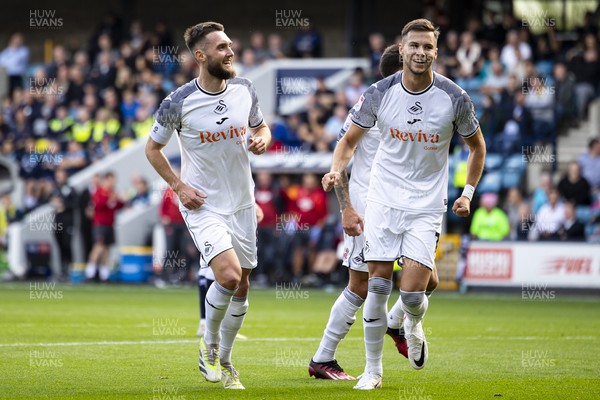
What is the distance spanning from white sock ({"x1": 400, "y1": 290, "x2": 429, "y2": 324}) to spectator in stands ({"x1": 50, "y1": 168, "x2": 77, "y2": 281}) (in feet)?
55.9

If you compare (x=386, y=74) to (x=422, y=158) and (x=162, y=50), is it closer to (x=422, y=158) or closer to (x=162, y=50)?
(x=422, y=158)

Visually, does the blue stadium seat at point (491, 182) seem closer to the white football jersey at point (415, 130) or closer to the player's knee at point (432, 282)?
the player's knee at point (432, 282)

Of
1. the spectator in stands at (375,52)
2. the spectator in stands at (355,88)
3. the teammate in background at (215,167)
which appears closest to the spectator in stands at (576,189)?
the spectator in stands at (355,88)

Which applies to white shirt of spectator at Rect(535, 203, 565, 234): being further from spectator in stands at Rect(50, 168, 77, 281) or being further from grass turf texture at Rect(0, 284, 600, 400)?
spectator in stands at Rect(50, 168, 77, 281)

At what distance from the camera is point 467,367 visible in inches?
400

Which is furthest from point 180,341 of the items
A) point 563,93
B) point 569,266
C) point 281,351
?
point 563,93

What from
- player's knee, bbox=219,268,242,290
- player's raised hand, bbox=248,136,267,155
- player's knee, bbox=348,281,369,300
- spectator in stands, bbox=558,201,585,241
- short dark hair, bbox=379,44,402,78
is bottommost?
spectator in stands, bbox=558,201,585,241

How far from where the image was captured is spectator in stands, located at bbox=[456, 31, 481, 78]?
979 inches

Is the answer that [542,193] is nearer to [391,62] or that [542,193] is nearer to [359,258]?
[391,62]

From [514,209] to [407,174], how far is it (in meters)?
13.1

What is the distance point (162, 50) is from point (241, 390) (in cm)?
2277

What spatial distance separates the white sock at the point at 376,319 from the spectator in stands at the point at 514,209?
41.5 feet

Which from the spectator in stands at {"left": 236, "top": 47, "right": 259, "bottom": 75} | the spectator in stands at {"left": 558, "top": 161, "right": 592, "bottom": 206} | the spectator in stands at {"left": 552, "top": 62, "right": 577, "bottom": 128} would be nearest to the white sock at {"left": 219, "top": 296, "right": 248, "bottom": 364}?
the spectator in stands at {"left": 558, "top": 161, "right": 592, "bottom": 206}

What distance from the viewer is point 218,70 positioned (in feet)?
28.8
